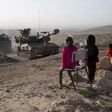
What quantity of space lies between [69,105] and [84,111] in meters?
0.36

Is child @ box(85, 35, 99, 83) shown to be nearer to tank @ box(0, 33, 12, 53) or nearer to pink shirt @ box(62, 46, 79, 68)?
pink shirt @ box(62, 46, 79, 68)

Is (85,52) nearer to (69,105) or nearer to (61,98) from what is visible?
(61,98)

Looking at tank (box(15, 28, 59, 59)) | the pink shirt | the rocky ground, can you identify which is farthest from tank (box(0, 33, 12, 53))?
the pink shirt

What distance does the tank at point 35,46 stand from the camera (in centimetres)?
1741

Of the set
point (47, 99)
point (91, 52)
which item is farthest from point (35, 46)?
point (47, 99)

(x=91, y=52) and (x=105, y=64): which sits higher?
(x=91, y=52)

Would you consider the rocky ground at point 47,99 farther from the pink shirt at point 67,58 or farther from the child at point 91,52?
the pink shirt at point 67,58

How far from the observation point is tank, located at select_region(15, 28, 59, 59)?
1741 centimetres

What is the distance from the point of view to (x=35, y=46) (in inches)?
696

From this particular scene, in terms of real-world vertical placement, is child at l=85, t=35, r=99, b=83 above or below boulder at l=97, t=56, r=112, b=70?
above

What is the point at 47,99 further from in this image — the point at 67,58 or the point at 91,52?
the point at 91,52

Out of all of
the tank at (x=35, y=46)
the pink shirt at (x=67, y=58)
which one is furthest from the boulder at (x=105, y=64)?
the tank at (x=35, y=46)

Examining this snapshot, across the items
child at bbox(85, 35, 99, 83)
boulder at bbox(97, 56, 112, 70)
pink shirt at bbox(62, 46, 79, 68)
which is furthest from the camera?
boulder at bbox(97, 56, 112, 70)

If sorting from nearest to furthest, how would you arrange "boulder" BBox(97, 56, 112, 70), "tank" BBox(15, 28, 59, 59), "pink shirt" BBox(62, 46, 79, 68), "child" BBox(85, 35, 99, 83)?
1. "pink shirt" BBox(62, 46, 79, 68)
2. "child" BBox(85, 35, 99, 83)
3. "boulder" BBox(97, 56, 112, 70)
4. "tank" BBox(15, 28, 59, 59)
